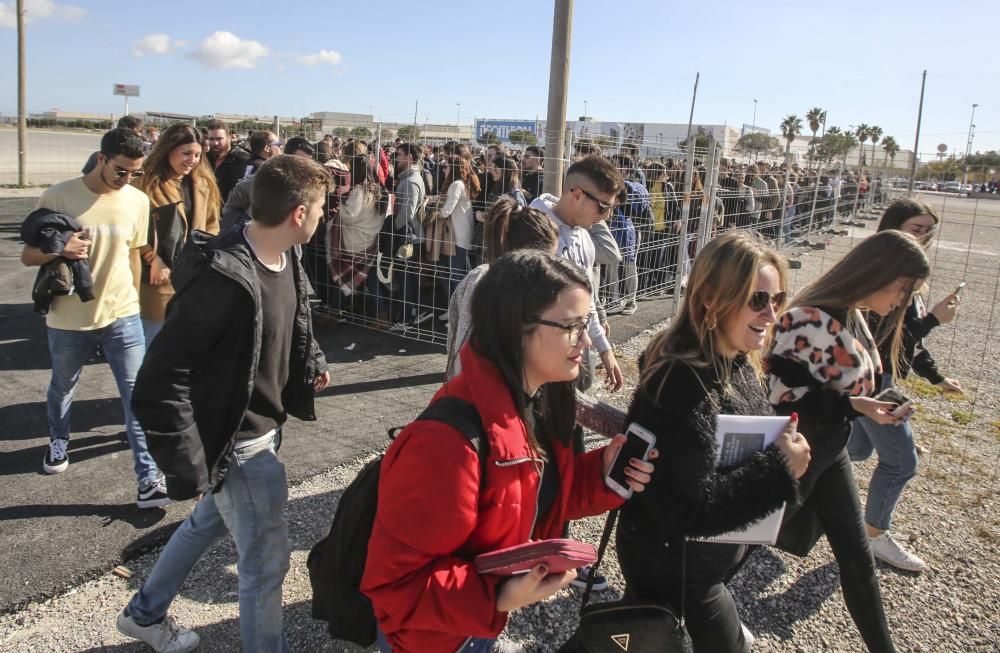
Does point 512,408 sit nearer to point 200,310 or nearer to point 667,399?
point 667,399

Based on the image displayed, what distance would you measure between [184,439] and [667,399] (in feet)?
4.83

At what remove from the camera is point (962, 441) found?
5.25 metres

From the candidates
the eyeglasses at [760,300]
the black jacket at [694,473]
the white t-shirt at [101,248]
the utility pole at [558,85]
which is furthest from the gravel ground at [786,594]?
the utility pole at [558,85]

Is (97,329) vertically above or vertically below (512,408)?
below

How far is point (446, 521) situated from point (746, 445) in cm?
104

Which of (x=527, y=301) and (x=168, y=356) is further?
(x=168, y=356)

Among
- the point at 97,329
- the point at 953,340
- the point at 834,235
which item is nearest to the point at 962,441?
the point at 953,340

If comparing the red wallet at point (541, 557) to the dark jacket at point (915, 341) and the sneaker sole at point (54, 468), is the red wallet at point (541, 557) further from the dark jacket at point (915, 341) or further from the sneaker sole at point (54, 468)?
the sneaker sole at point (54, 468)

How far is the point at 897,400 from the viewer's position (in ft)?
9.31

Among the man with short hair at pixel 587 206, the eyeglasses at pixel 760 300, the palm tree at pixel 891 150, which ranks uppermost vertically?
the palm tree at pixel 891 150

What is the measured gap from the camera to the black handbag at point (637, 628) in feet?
6.20

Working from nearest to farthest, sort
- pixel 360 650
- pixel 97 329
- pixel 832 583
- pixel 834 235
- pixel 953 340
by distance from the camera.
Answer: pixel 360 650, pixel 832 583, pixel 97 329, pixel 953 340, pixel 834 235

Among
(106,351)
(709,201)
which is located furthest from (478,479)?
(709,201)

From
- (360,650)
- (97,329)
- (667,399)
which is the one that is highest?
(667,399)
